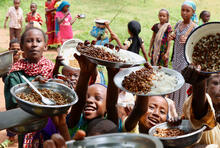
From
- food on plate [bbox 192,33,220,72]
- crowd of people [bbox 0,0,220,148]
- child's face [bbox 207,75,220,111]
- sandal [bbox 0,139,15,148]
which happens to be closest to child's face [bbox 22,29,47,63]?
crowd of people [bbox 0,0,220,148]

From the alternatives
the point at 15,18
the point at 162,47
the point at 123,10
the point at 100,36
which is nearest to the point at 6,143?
the point at 100,36

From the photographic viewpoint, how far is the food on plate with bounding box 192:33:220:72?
2373 millimetres

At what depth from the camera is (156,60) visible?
6.45 metres

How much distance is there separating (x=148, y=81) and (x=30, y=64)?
1183 mm

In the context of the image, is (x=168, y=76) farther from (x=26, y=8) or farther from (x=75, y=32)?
(x=26, y=8)

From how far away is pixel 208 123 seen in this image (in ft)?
7.59

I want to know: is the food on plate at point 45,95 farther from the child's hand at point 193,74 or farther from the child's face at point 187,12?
the child's face at point 187,12

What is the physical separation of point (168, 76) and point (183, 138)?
19.6 inches

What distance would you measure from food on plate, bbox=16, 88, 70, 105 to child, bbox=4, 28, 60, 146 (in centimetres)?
59

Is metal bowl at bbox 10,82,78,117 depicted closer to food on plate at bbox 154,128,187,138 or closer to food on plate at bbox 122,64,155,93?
food on plate at bbox 122,64,155,93

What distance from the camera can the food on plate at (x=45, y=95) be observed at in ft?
6.74

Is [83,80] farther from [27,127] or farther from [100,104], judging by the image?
[27,127]

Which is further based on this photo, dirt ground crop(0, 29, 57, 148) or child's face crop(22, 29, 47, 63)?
dirt ground crop(0, 29, 57, 148)

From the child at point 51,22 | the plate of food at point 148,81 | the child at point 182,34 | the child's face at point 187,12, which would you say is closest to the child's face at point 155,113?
the plate of food at point 148,81
